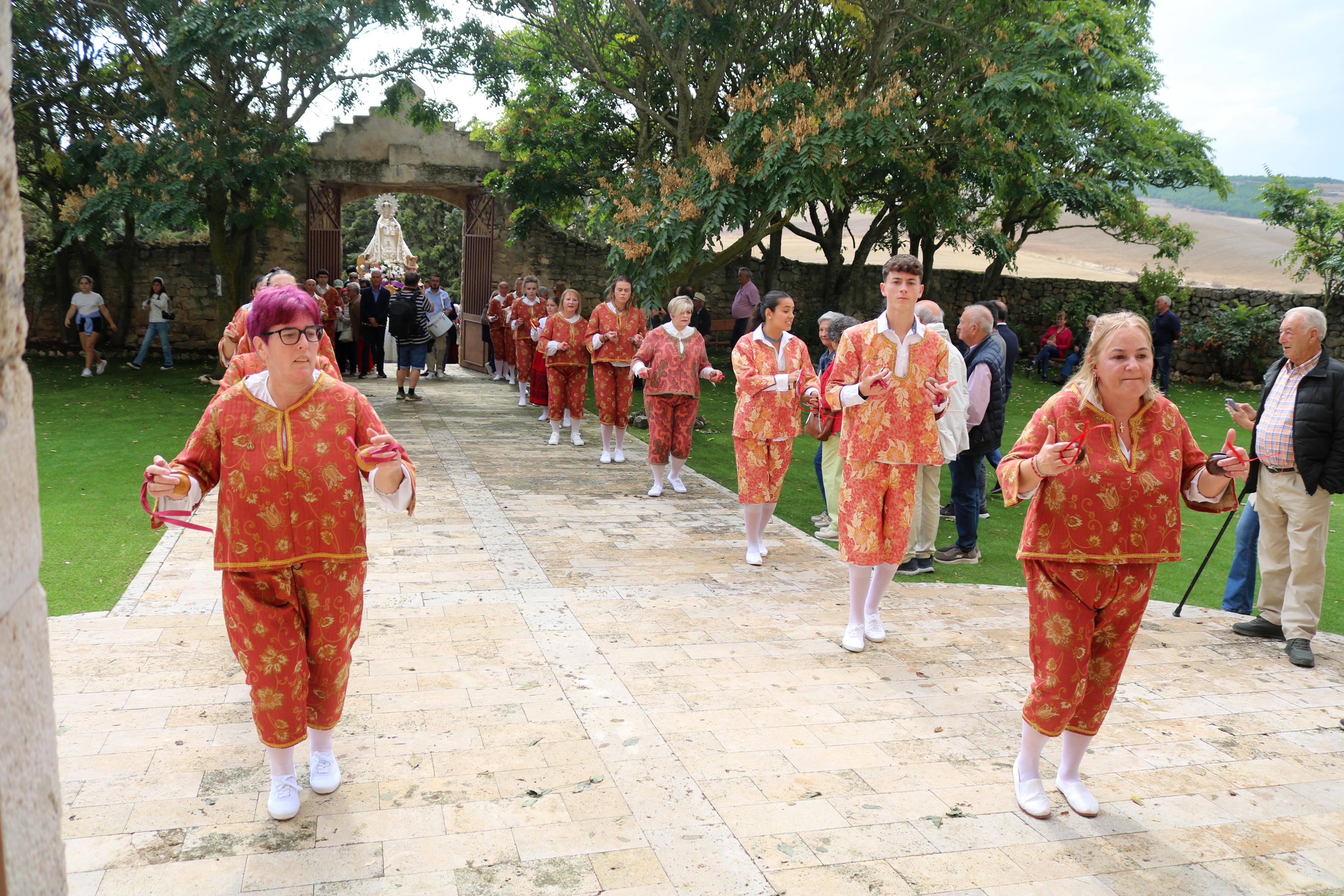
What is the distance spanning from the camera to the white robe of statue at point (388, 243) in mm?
23953

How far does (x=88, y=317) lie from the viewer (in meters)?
15.2

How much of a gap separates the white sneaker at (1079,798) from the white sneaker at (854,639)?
4.98ft

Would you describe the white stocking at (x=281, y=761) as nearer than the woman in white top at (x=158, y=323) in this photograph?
Yes

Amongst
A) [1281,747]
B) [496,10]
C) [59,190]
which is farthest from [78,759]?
[59,190]

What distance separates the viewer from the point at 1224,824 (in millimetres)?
3590

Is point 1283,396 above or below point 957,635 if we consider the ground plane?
above

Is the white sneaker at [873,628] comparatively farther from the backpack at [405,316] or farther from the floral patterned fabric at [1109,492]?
the backpack at [405,316]

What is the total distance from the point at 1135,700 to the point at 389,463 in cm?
370

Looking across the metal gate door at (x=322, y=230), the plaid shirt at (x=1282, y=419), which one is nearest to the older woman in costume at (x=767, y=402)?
the plaid shirt at (x=1282, y=419)

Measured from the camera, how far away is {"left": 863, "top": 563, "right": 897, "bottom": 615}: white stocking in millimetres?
5359

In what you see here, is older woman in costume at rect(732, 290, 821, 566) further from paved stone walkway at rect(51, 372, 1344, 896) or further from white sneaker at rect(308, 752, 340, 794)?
white sneaker at rect(308, 752, 340, 794)

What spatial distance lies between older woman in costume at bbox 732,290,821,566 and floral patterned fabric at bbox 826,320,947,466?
130cm

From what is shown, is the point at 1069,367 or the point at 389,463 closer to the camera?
the point at 389,463

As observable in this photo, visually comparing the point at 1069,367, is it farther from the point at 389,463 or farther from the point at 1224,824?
the point at 389,463
